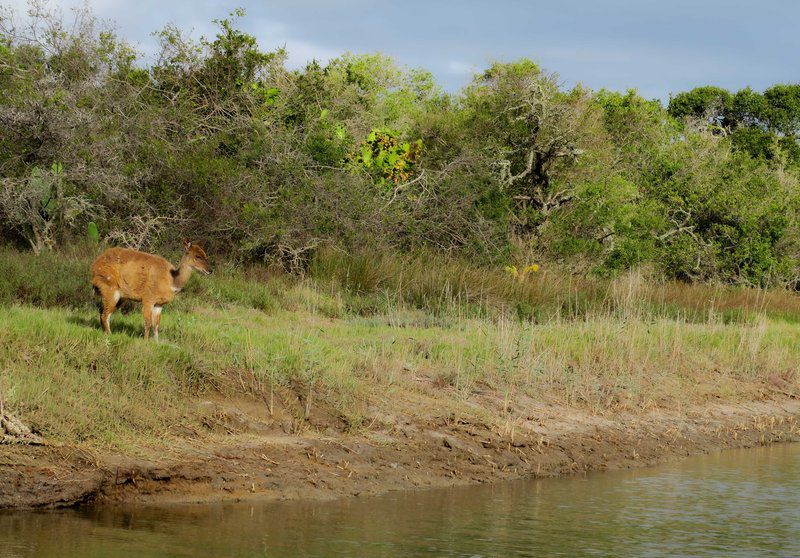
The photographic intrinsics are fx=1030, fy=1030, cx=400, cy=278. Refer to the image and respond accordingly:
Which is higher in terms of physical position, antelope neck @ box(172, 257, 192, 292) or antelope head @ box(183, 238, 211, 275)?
antelope head @ box(183, 238, 211, 275)

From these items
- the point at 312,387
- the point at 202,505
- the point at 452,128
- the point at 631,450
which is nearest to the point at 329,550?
the point at 202,505

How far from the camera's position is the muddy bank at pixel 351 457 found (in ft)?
27.5

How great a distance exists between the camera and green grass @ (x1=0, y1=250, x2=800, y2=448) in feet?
32.0

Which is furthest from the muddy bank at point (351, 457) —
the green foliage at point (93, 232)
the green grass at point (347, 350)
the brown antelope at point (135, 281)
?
the green foliage at point (93, 232)

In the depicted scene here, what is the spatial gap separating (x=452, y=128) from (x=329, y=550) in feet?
75.2

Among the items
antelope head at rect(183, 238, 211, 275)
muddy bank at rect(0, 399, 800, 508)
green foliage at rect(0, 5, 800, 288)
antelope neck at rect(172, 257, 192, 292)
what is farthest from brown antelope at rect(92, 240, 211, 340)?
green foliage at rect(0, 5, 800, 288)

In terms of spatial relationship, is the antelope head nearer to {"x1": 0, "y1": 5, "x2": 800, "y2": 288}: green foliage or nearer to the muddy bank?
the muddy bank

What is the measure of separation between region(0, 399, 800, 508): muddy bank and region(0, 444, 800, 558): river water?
218mm

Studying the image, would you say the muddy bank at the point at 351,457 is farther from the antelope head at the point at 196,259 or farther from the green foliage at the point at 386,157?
the green foliage at the point at 386,157

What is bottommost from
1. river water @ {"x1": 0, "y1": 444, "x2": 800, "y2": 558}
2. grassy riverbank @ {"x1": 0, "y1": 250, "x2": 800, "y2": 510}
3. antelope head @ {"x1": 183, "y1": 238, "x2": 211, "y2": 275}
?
river water @ {"x1": 0, "y1": 444, "x2": 800, "y2": 558}

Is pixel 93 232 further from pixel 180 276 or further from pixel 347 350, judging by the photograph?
pixel 347 350

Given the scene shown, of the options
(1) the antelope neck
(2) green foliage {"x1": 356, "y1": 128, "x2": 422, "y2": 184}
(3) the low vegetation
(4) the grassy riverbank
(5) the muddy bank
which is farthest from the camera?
(2) green foliage {"x1": 356, "y1": 128, "x2": 422, "y2": 184}

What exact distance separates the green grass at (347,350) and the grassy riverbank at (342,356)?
0.09 ft

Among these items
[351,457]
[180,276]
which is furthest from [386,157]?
[351,457]
